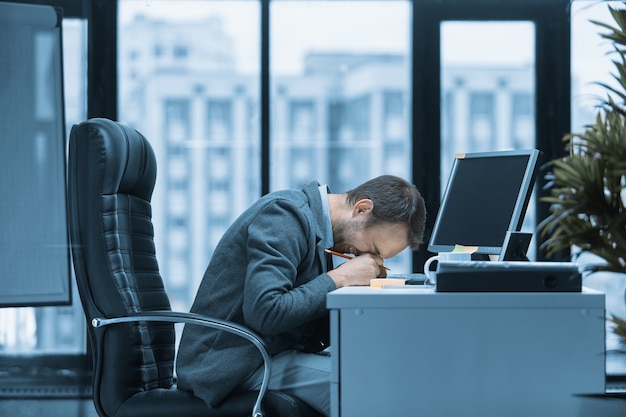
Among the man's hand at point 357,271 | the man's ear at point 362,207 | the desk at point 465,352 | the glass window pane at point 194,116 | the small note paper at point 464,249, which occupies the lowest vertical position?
the desk at point 465,352

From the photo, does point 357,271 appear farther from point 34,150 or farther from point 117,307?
point 34,150

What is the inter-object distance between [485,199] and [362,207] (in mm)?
374

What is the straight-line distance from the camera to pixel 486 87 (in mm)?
3988

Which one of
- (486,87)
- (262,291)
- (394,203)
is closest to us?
(262,291)

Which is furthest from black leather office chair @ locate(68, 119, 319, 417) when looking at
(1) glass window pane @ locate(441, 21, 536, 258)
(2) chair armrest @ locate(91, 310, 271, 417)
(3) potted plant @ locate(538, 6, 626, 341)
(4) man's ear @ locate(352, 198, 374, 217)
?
(1) glass window pane @ locate(441, 21, 536, 258)

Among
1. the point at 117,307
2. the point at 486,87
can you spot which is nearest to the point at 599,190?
the point at 117,307

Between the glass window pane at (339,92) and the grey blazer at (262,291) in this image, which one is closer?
the grey blazer at (262,291)

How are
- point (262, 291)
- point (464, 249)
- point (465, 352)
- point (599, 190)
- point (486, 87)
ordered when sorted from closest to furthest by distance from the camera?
point (599, 190)
point (465, 352)
point (262, 291)
point (464, 249)
point (486, 87)

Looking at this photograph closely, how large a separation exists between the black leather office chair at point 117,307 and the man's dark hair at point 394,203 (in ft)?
1.60

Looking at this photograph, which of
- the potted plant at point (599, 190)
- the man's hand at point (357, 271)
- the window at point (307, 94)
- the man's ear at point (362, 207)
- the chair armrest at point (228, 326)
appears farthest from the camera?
the window at point (307, 94)

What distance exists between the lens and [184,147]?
4.01 metres

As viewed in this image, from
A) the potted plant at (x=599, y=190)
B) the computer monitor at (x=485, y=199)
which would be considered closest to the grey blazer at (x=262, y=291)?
the computer monitor at (x=485, y=199)

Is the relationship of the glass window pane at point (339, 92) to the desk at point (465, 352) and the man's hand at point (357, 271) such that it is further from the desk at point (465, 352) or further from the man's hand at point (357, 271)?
the desk at point (465, 352)

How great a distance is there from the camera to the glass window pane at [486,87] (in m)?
3.94
